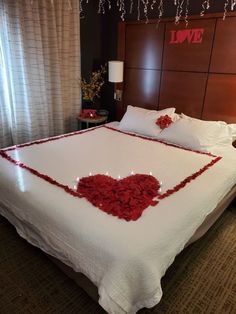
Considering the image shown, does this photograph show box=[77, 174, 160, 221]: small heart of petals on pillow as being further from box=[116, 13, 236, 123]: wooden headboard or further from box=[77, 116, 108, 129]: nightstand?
box=[77, 116, 108, 129]: nightstand

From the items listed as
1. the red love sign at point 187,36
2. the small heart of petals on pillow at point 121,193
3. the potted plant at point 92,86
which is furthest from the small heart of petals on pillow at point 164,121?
the potted plant at point 92,86

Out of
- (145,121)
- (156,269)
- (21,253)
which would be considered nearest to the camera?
(156,269)

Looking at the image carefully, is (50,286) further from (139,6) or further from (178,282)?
(139,6)

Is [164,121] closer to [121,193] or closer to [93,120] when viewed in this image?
[93,120]

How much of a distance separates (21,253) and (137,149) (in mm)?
1395

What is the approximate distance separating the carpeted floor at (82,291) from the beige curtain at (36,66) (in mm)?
1470

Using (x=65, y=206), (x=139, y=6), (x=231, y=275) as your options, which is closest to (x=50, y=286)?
(x=65, y=206)

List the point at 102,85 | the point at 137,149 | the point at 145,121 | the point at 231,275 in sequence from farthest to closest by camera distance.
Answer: the point at 102,85
the point at 145,121
the point at 137,149
the point at 231,275

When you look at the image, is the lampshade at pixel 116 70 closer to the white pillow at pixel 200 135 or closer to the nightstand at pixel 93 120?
the nightstand at pixel 93 120

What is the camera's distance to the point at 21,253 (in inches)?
72.2

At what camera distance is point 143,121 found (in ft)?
9.43

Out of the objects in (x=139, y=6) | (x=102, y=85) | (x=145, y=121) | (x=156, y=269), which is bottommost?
(x=156, y=269)

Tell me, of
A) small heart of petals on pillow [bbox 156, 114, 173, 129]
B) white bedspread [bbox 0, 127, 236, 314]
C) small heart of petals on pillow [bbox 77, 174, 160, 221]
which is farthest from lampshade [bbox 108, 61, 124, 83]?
small heart of petals on pillow [bbox 77, 174, 160, 221]

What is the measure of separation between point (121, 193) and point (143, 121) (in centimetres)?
154
